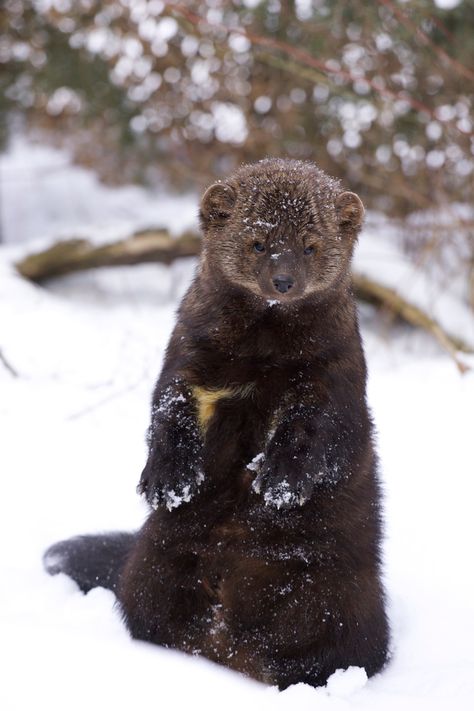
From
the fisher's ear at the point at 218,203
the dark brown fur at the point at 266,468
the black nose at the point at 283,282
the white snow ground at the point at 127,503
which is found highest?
the fisher's ear at the point at 218,203

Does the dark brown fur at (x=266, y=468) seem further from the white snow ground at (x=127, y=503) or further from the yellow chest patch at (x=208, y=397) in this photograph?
the white snow ground at (x=127, y=503)

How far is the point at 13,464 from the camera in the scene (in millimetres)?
5125

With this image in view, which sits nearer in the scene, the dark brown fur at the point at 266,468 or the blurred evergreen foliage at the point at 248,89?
the dark brown fur at the point at 266,468

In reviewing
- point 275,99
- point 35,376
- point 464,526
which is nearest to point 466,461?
point 464,526

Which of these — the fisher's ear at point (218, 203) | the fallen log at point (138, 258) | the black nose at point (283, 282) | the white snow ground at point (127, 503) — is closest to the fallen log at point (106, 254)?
the fallen log at point (138, 258)

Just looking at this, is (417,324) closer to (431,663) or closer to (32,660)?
(431,663)

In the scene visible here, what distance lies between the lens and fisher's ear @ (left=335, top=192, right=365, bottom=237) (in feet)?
12.2

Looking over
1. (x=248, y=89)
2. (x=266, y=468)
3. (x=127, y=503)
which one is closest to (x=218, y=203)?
(x=266, y=468)

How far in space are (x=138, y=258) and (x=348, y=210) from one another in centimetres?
501

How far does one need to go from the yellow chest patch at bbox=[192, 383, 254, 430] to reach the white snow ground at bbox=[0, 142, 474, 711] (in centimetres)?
90

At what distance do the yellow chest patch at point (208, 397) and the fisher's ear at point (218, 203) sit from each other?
71 cm

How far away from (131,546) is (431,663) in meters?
1.38

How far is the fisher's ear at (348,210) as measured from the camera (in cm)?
372

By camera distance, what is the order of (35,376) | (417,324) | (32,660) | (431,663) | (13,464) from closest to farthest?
(32,660), (431,663), (13,464), (35,376), (417,324)
